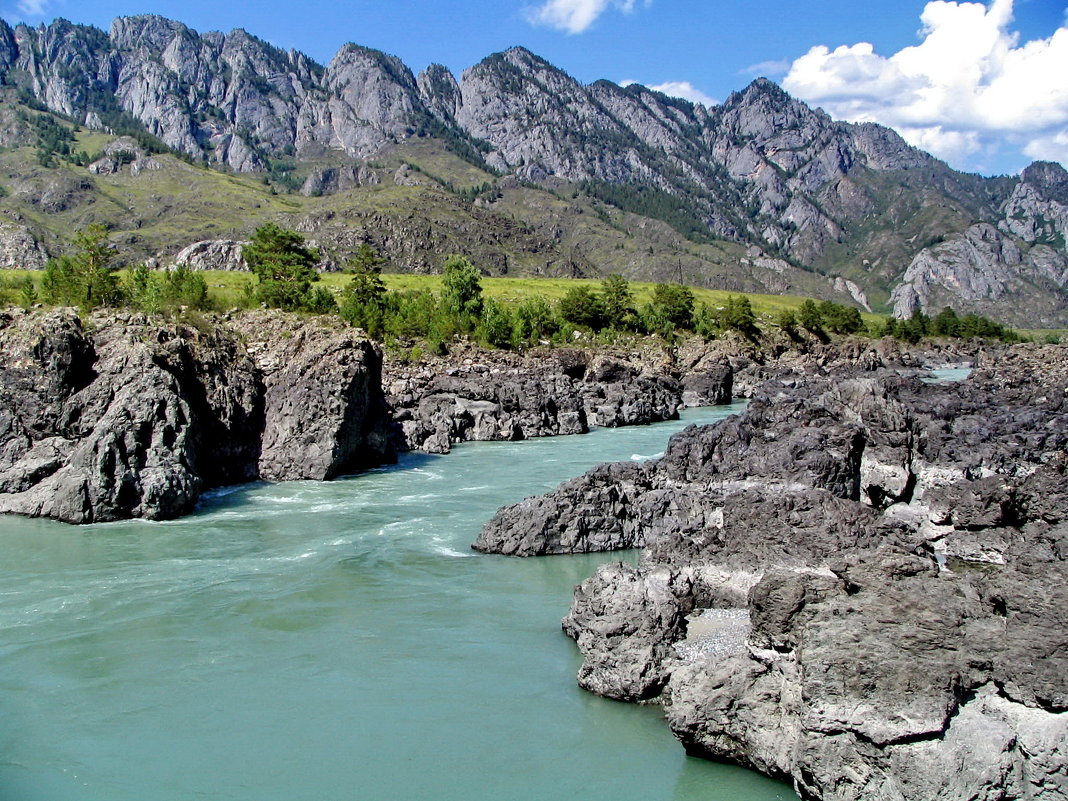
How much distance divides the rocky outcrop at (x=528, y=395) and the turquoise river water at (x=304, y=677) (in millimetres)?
24590

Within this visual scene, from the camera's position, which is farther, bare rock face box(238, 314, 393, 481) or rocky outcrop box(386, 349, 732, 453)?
rocky outcrop box(386, 349, 732, 453)

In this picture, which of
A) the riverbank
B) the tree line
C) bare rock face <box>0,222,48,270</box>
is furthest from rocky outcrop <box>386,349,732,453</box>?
bare rock face <box>0,222,48,270</box>

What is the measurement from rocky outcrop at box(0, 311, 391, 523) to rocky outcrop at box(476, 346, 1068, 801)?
47.0ft

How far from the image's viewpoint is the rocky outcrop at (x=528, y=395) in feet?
179

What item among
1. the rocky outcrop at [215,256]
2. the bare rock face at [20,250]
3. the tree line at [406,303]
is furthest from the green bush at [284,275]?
the bare rock face at [20,250]

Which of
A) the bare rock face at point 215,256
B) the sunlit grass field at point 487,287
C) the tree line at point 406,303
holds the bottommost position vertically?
the tree line at point 406,303

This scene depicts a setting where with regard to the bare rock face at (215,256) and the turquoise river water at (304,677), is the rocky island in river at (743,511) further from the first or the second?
the bare rock face at (215,256)

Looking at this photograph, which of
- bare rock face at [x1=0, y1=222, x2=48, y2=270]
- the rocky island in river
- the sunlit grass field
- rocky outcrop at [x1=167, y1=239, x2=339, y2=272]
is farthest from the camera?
bare rock face at [x1=0, y1=222, x2=48, y2=270]

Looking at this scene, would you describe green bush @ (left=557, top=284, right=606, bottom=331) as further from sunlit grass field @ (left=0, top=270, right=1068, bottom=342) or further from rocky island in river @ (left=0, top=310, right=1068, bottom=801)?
rocky island in river @ (left=0, top=310, right=1068, bottom=801)

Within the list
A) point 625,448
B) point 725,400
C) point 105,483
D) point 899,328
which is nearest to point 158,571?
point 105,483

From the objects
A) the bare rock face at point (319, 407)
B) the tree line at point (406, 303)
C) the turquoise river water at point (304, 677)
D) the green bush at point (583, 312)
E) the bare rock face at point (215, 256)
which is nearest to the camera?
the turquoise river water at point (304, 677)

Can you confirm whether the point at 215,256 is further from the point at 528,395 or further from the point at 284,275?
the point at 528,395

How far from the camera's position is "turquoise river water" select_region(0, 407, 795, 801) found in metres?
13.2

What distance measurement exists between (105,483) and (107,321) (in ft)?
35.3
